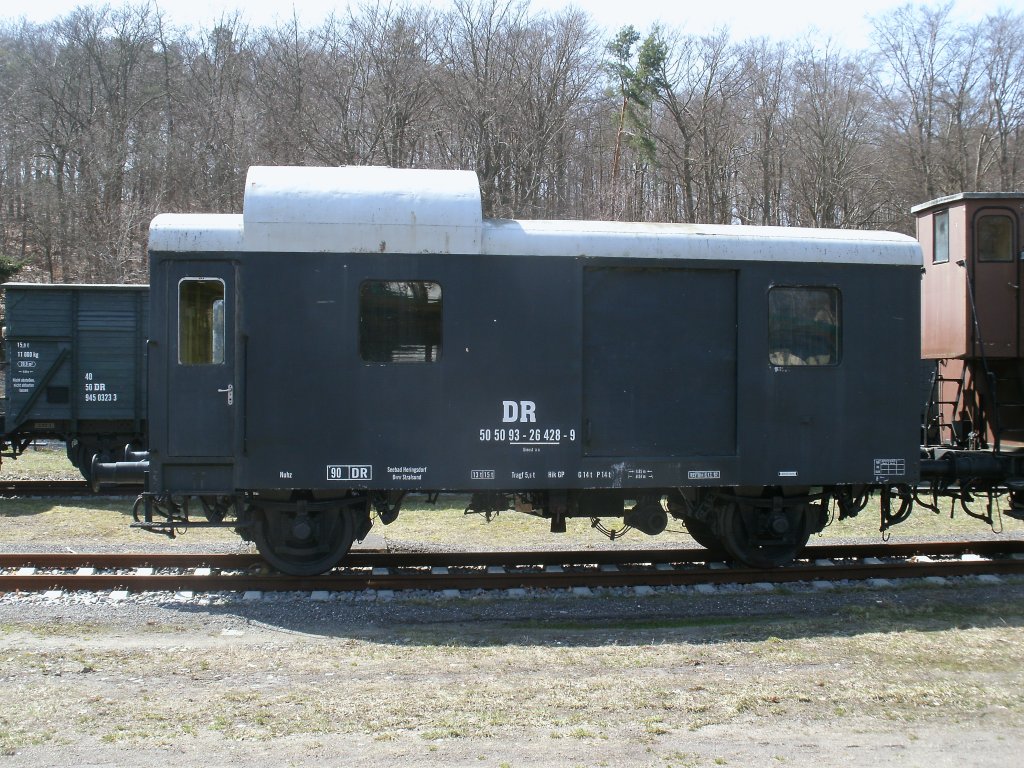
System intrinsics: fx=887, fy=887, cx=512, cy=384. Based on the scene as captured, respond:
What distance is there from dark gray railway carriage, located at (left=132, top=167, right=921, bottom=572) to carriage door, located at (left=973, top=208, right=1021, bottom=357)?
5.95 feet

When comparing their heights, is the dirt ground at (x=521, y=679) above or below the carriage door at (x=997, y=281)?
below

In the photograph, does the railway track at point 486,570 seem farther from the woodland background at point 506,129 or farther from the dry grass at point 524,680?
the woodland background at point 506,129

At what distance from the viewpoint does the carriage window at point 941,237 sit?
34.2 feet

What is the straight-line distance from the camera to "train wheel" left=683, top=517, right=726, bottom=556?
955 centimetres

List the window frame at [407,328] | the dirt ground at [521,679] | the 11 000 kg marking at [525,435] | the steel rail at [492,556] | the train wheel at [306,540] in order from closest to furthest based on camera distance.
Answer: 1. the dirt ground at [521,679]
2. the window frame at [407,328]
3. the 11 000 kg marking at [525,435]
4. the train wheel at [306,540]
5. the steel rail at [492,556]

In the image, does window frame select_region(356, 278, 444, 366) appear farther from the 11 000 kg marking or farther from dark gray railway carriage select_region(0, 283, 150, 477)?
dark gray railway carriage select_region(0, 283, 150, 477)

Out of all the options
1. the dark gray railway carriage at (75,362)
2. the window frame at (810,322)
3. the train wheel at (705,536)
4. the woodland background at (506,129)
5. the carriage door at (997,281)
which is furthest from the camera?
the woodland background at (506,129)

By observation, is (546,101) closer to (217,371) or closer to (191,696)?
(217,371)

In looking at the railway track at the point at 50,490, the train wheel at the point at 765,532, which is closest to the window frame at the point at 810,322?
the train wheel at the point at 765,532

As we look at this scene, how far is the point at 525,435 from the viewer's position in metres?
8.03

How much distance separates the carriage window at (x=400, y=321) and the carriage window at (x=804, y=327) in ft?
10.5

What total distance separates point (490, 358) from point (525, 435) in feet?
2.51

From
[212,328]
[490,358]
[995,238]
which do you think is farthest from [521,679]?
[995,238]

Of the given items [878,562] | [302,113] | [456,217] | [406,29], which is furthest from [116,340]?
[406,29]
